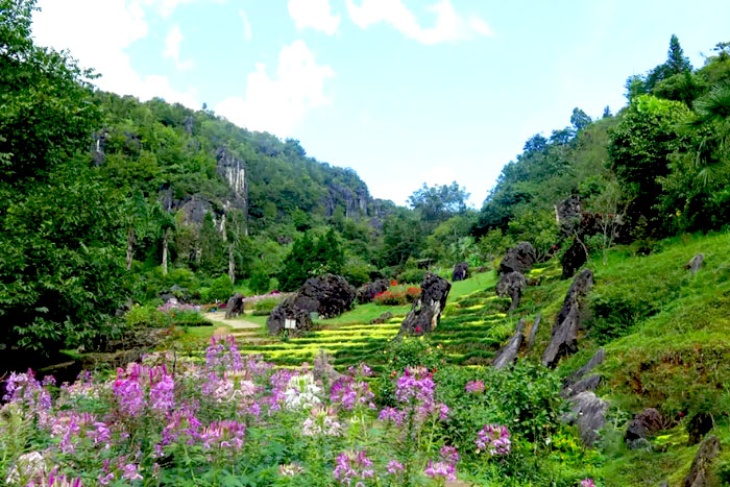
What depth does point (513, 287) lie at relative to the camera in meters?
20.3

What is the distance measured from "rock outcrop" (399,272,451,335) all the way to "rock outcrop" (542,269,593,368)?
7616mm

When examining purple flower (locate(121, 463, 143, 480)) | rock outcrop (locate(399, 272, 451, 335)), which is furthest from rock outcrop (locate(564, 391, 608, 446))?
rock outcrop (locate(399, 272, 451, 335))

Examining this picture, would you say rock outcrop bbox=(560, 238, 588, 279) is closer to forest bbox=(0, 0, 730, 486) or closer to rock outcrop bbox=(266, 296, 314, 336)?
forest bbox=(0, 0, 730, 486)

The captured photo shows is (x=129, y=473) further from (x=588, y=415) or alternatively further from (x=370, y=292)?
(x=370, y=292)

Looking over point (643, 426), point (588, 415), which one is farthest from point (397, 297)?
point (643, 426)

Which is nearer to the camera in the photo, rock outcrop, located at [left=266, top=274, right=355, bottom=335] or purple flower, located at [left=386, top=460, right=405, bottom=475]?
purple flower, located at [left=386, top=460, right=405, bottom=475]

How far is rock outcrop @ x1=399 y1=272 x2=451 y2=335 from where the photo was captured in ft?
62.7

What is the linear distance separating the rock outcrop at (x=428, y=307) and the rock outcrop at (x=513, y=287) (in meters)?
2.26

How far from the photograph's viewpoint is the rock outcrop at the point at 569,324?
34.1 ft

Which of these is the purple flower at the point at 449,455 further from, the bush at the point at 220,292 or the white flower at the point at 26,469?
the bush at the point at 220,292

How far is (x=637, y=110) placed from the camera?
17.1 m

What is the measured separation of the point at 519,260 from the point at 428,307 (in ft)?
29.7

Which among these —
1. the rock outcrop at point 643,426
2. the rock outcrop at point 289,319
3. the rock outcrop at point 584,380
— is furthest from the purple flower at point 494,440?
the rock outcrop at point 289,319

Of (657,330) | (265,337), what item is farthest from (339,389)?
(265,337)
